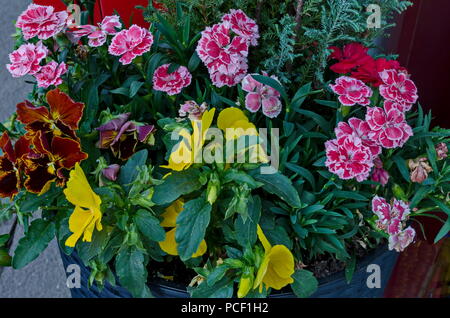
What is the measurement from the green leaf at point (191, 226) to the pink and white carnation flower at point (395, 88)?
42 cm

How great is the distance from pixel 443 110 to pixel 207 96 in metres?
0.80

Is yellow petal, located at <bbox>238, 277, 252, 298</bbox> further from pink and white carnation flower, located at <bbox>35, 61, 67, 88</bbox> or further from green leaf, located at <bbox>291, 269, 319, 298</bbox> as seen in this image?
pink and white carnation flower, located at <bbox>35, 61, 67, 88</bbox>

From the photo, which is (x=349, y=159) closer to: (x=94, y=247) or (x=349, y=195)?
(x=349, y=195)

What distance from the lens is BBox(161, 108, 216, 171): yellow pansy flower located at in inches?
36.1

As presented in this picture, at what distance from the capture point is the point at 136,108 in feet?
3.81

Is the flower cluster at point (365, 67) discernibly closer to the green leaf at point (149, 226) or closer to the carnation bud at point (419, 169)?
the carnation bud at point (419, 169)

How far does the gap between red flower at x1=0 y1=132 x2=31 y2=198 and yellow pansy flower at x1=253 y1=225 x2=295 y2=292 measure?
1.57ft

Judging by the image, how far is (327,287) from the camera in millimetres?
1044

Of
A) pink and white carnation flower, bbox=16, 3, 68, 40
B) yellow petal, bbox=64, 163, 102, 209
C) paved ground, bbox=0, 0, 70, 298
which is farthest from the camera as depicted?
paved ground, bbox=0, 0, 70, 298

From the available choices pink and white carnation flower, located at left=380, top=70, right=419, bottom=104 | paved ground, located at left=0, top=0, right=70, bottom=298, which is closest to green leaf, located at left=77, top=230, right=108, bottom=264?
pink and white carnation flower, located at left=380, top=70, right=419, bottom=104

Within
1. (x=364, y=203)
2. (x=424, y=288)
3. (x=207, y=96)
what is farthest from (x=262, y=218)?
(x=424, y=288)

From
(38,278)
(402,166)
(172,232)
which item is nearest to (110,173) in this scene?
(172,232)

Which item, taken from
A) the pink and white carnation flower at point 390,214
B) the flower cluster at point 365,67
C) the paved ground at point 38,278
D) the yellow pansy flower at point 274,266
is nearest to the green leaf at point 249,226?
the yellow pansy flower at point 274,266

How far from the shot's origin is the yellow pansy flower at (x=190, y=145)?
918 mm
